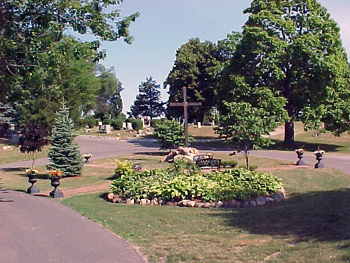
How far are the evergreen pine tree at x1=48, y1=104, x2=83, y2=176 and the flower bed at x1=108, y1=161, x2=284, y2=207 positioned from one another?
7930mm

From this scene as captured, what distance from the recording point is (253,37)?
37188mm

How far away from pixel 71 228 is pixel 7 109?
130ft

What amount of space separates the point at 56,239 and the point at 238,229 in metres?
3.74

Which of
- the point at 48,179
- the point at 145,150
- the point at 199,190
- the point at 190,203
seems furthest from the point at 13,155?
the point at 190,203

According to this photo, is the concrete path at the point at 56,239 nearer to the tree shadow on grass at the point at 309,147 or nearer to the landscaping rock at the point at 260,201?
the landscaping rock at the point at 260,201

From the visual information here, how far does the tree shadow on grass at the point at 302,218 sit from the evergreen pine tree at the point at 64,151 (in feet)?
41.4

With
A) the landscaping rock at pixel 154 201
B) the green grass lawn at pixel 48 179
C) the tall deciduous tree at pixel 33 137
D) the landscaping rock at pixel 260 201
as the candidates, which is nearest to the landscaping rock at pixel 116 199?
the landscaping rock at pixel 154 201

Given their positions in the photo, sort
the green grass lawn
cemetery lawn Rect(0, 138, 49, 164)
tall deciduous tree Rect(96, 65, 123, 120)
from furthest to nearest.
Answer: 1. tall deciduous tree Rect(96, 65, 123, 120)
2. cemetery lawn Rect(0, 138, 49, 164)
3. the green grass lawn

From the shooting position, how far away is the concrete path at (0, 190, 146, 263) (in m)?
7.57

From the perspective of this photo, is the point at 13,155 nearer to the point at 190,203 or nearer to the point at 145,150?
the point at 145,150

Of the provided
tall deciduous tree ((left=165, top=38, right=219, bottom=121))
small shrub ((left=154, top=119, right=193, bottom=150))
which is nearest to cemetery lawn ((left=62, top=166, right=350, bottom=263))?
small shrub ((left=154, top=119, right=193, bottom=150))

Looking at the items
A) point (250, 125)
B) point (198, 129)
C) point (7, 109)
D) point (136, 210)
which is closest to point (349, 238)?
point (136, 210)

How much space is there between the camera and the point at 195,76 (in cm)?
5578

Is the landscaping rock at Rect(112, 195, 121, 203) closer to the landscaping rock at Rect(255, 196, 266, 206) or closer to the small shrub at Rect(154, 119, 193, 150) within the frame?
the landscaping rock at Rect(255, 196, 266, 206)
